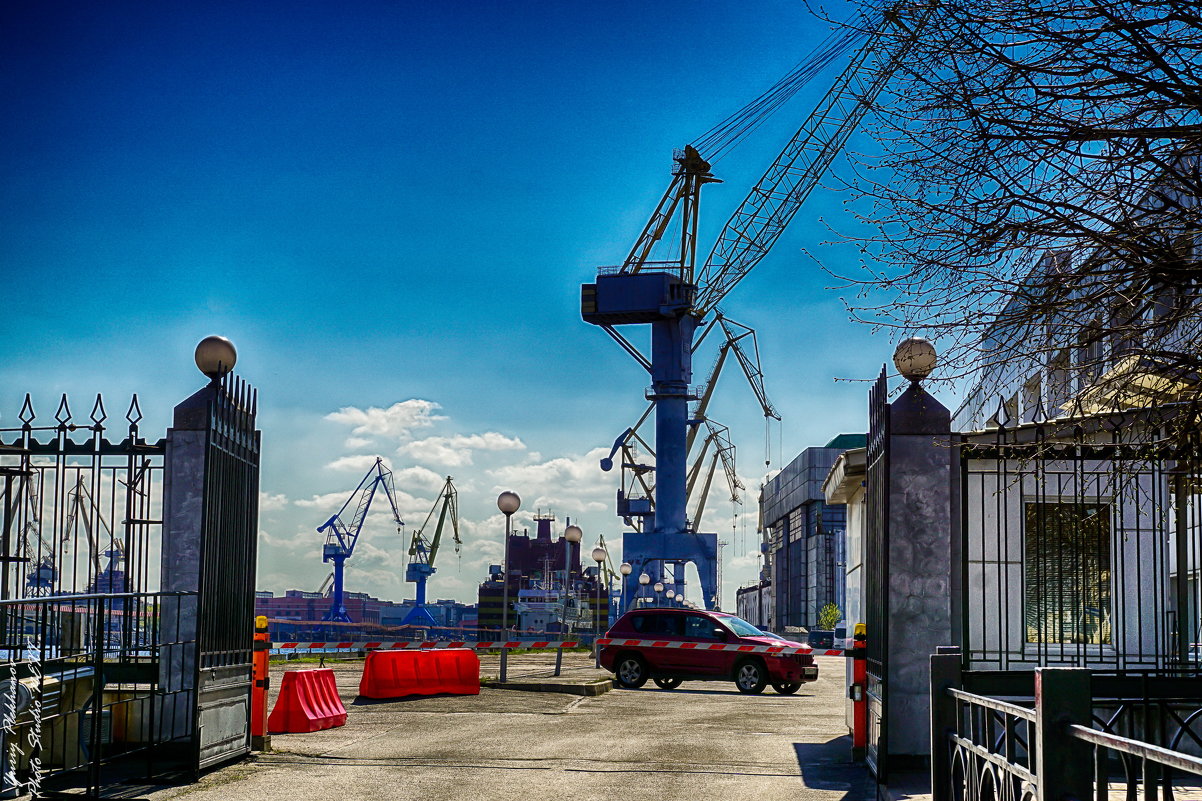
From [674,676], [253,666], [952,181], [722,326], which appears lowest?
[674,676]

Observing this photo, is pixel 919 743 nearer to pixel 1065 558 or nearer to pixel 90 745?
pixel 1065 558

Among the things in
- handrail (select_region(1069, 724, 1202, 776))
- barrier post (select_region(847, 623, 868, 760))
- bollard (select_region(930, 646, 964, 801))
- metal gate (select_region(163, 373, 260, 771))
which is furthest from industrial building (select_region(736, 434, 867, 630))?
handrail (select_region(1069, 724, 1202, 776))

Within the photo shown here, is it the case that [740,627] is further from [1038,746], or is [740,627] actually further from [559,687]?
[1038,746]

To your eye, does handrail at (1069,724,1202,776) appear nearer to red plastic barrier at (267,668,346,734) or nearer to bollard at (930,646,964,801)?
bollard at (930,646,964,801)

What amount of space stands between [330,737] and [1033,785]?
9.61 meters

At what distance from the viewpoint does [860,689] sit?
11.3 metres

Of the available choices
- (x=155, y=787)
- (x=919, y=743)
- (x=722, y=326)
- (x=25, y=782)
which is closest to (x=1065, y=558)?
(x=919, y=743)

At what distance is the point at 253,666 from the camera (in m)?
11.7

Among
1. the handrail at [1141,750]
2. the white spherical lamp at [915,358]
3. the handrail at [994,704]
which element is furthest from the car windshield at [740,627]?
the handrail at [1141,750]

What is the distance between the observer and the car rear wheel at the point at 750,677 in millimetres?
23875

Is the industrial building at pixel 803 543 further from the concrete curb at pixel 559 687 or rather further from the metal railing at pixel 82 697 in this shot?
the metal railing at pixel 82 697

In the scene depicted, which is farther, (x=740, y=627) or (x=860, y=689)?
(x=740, y=627)

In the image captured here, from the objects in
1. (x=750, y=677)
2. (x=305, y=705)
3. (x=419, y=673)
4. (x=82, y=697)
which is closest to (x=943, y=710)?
(x=82, y=697)

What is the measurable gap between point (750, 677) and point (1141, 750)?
66.7 ft
